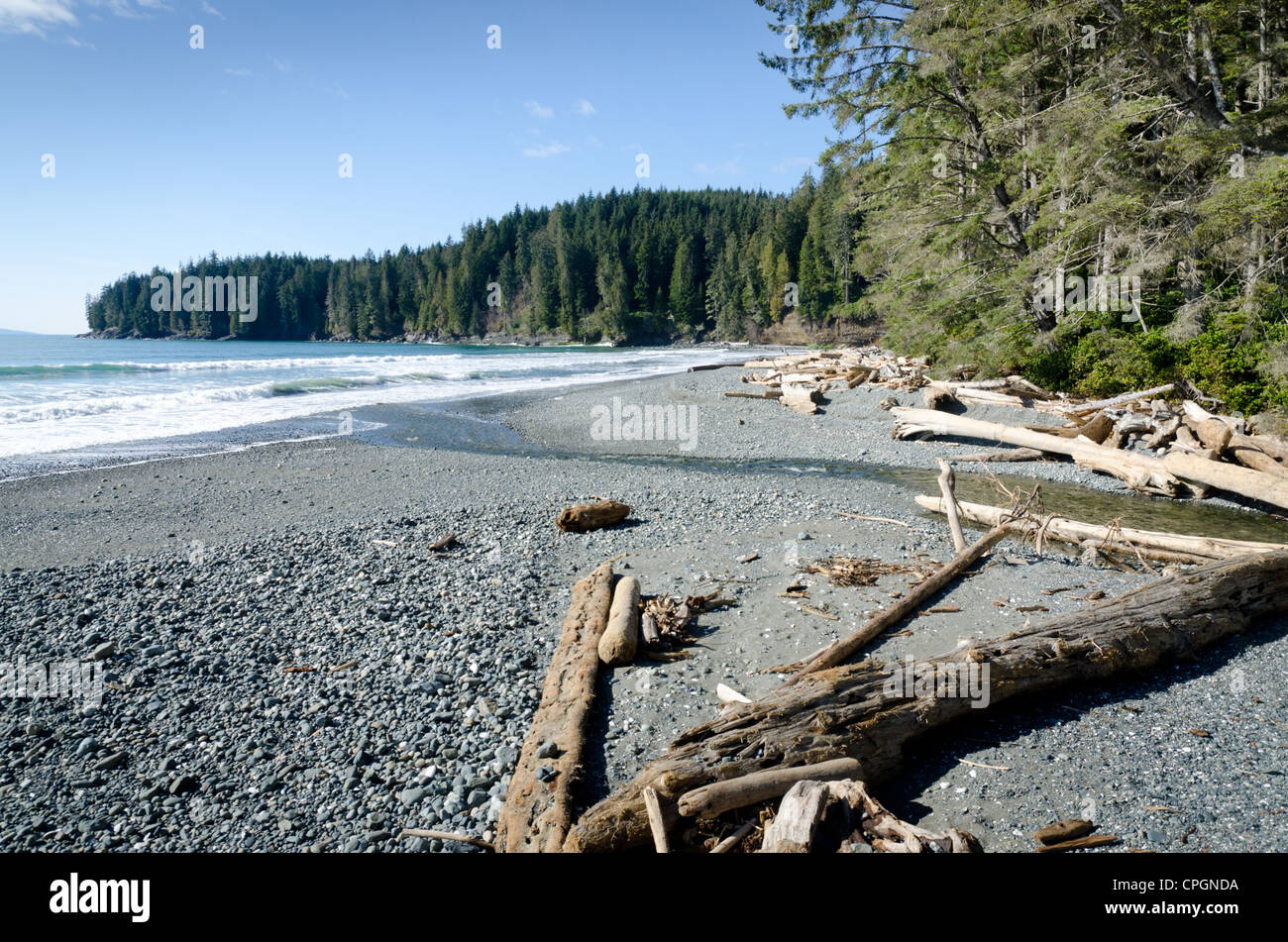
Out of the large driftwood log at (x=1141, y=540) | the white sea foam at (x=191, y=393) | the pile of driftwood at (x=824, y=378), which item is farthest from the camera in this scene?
the pile of driftwood at (x=824, y=378)

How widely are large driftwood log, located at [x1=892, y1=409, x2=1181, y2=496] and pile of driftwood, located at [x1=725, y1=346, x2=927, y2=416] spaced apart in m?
3.52

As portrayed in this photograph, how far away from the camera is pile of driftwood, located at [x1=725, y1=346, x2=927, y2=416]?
20844 millimetres

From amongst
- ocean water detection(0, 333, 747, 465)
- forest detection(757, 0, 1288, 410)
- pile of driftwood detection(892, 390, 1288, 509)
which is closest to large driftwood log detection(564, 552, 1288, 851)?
pile of driftwood detection(892, 390, 1288, 509)

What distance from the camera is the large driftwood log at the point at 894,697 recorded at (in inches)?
132

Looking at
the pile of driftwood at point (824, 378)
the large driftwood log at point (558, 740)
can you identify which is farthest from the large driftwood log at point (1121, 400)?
the large driftwood log at point (558, 740)

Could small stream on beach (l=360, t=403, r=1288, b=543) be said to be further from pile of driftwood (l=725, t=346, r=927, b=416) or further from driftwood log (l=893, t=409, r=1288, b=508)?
pile of driftwood (l=725, t=346, r=927, b=416)

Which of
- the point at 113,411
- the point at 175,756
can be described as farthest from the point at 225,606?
the point at 113,411

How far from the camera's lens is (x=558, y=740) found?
411cm

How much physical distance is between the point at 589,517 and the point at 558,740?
4952 mm

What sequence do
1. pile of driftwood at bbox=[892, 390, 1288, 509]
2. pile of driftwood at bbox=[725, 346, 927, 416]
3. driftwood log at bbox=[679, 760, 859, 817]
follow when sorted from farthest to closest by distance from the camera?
pile of driftwood at bbox=[725, 346, 927, 416] < pile of driftwood at bbox=[892, 390, 1288, 509] < driftwood log at bbox=[679, 760, 859, 817]

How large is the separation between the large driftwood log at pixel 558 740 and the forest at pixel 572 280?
7913 centimetres

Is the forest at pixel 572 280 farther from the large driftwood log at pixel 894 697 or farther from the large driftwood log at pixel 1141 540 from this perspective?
the large driftwood log at pixel 894 697
